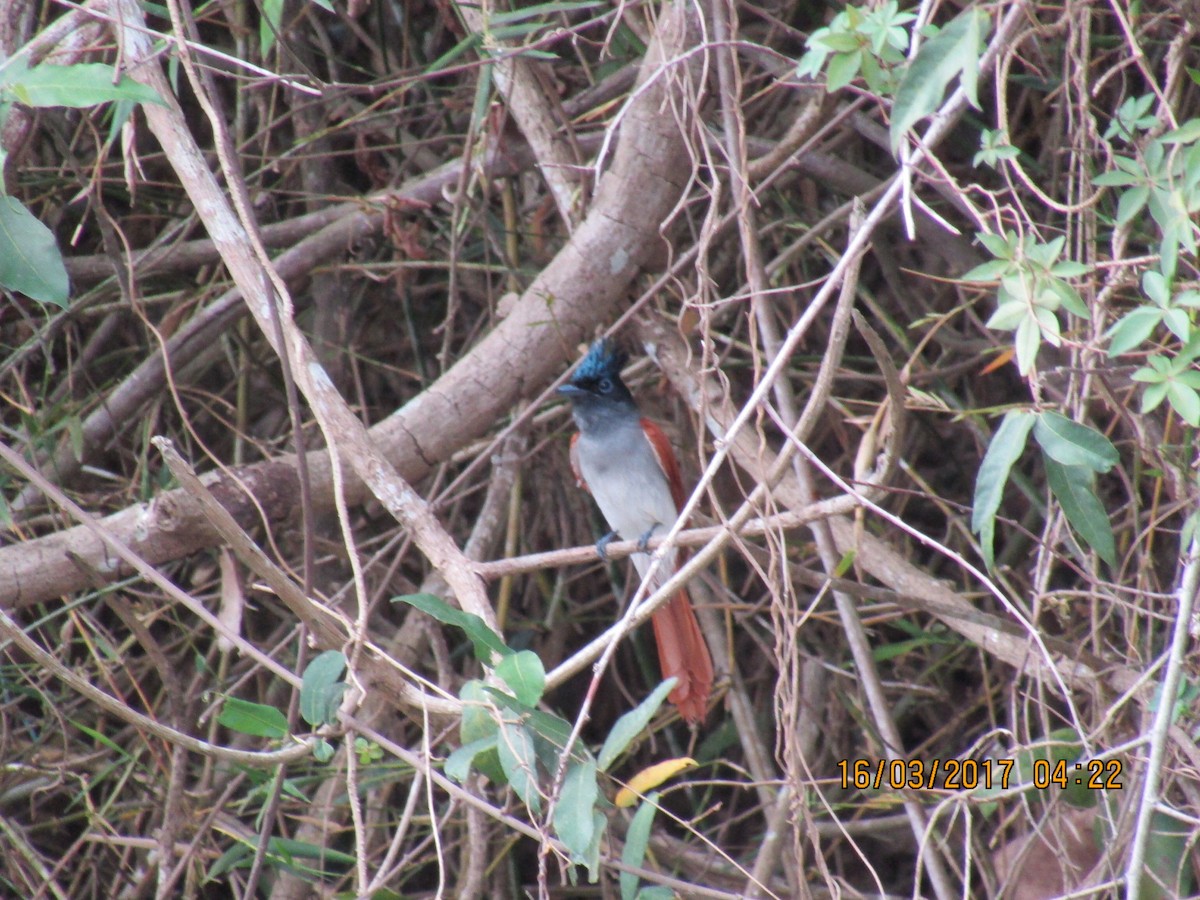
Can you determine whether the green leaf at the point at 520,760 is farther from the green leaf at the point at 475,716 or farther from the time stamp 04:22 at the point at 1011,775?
the time stamp 04:22 at the point at 1011,775

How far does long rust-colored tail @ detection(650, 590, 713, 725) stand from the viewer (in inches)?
146

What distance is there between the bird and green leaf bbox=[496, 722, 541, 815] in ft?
5.45

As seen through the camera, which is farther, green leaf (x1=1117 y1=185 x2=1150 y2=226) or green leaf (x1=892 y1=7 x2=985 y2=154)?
green leaf (x1=1117 y1=185 x2=1150 y2=226)

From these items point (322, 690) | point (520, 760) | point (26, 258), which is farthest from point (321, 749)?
point (26, 258)

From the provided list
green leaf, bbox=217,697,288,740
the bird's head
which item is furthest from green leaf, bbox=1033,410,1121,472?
the bird's head

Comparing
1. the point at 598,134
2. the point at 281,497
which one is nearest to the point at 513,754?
the point at 281,497

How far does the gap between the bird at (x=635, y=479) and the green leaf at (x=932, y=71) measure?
1.93m

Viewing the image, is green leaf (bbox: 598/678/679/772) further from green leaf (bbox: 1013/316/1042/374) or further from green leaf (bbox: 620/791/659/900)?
green leaf (bbox: 1013/316/1042/374)

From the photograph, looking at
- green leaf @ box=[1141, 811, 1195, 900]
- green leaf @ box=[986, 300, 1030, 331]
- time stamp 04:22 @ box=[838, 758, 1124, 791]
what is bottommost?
green leaf @ box=[1141, 811, 1195, 900]

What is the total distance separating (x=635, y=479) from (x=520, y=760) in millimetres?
2433

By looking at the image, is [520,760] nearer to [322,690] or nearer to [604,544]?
[322,690]

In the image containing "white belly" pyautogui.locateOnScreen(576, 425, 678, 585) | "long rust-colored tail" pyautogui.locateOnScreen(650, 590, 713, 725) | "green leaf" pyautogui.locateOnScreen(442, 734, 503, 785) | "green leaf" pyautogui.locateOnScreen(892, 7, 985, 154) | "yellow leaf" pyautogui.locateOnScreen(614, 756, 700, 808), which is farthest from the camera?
"white belly" pyautogui.locateOnScreen(576, 425, 678, 585)

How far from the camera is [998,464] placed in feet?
6.28

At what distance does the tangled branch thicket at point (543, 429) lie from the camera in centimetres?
258
